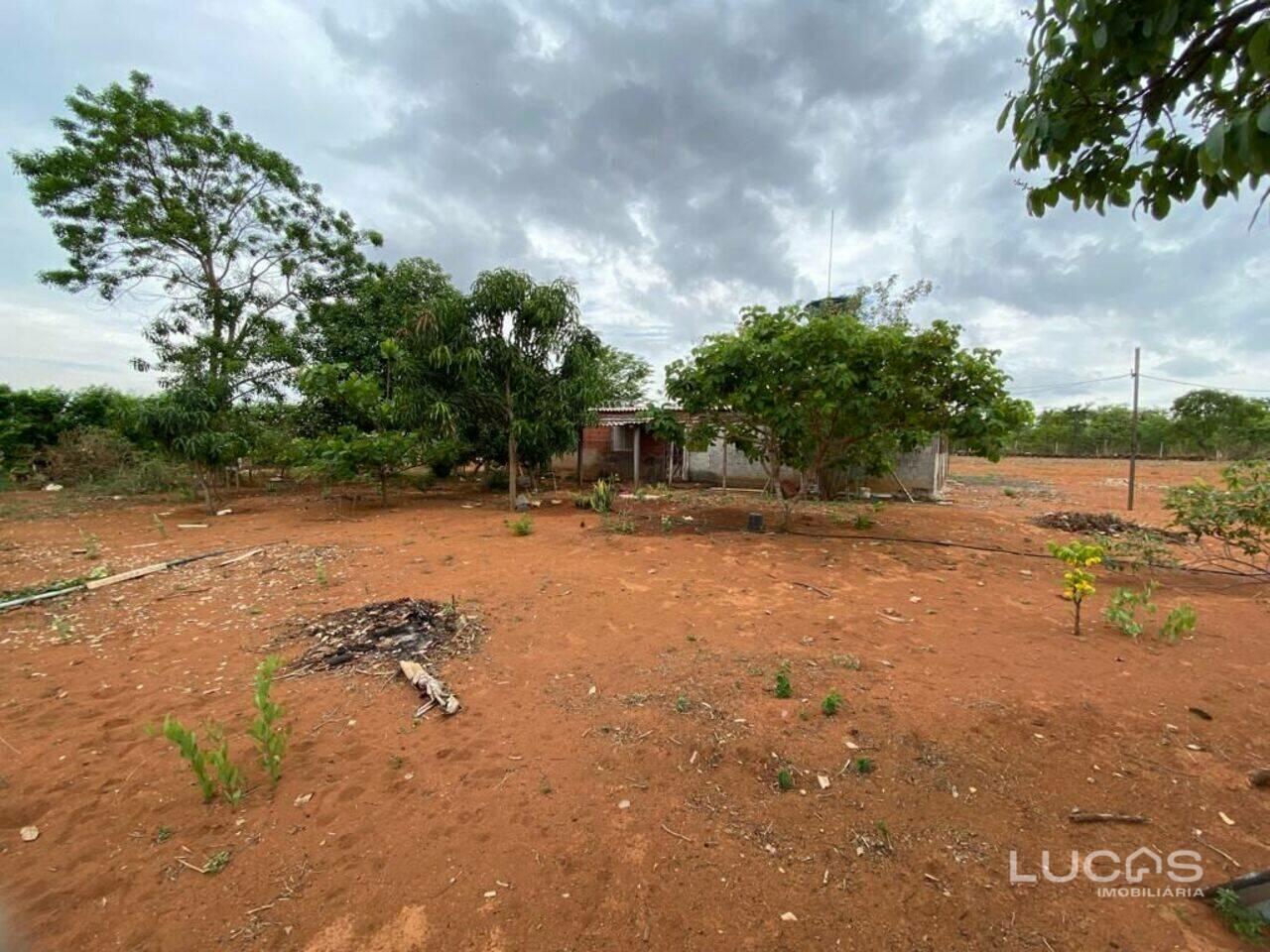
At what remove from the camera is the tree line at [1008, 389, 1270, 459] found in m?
27.8

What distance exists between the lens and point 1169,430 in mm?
33250

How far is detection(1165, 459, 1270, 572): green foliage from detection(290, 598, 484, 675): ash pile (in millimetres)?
6572

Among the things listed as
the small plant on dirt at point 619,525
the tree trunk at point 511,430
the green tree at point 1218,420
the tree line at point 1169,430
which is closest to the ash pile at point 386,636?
the small plant on dirt at point 619,525

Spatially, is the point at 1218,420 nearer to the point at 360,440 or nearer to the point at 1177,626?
the point at 1177,626

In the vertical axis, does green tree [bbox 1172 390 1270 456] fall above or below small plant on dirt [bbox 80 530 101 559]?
above

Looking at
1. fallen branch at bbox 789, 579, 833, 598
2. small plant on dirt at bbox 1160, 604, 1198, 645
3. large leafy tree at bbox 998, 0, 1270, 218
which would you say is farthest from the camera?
fallen branch at bbox 789, 579, 833, 598

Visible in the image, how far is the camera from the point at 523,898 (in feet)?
5.32

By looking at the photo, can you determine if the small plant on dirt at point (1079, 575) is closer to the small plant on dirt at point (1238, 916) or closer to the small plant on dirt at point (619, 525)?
the small plant on dirt at point (1238, 916)

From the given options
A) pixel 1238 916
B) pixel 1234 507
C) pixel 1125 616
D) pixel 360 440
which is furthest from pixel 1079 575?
pixel 360 440

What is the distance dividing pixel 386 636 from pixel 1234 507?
→ 290 inches

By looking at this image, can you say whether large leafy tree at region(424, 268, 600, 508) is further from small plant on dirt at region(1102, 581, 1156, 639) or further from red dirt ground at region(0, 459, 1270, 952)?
small plant on dirt at region(1102, 581, 1156, 639)

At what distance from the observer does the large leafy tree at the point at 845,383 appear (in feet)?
20.8

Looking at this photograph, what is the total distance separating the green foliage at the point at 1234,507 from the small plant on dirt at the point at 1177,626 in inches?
62.3

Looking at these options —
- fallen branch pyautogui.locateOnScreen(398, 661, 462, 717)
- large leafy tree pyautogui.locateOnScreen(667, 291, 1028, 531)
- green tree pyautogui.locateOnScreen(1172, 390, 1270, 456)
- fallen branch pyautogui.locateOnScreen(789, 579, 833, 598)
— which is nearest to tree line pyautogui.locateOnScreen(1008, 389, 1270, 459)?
green tree pyautogui.locateOnScreen(1172, 390, 1270, 456)
